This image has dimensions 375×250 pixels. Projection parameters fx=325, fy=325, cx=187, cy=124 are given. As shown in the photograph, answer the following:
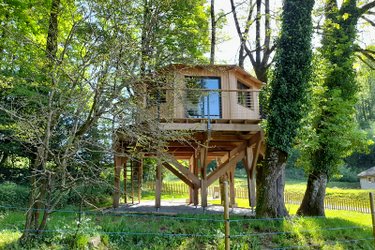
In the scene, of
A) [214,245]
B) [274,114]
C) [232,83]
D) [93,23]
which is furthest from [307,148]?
[93,23]

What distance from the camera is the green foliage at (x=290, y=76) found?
9.69 metres

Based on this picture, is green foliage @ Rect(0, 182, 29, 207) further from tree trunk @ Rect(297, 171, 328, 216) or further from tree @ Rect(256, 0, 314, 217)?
tree trunk @ Rect(297, 171, 328, 216)

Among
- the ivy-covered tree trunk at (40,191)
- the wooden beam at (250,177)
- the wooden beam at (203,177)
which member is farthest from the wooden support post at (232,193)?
the ivy-covered tree trunk at (40,191)

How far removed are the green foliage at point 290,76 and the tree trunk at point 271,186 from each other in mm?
344

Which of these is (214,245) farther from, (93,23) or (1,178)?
(1,178)

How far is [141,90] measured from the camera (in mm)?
7082

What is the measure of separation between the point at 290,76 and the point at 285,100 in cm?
76

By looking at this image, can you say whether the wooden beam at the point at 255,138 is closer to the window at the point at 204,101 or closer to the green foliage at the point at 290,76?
the green foliage at the point at 290,76

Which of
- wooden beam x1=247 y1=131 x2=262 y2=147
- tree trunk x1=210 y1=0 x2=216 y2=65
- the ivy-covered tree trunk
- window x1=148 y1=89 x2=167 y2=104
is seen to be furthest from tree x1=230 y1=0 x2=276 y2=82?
the ivy-covered tree trunk

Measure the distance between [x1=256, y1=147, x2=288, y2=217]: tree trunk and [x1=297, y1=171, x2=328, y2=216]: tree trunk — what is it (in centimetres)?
237

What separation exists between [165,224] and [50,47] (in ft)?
17.5

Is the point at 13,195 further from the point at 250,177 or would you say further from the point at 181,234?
the point at 250,177

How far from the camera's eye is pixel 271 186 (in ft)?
31.6

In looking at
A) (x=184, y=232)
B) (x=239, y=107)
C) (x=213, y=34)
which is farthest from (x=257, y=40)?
(x=184, y=232)
